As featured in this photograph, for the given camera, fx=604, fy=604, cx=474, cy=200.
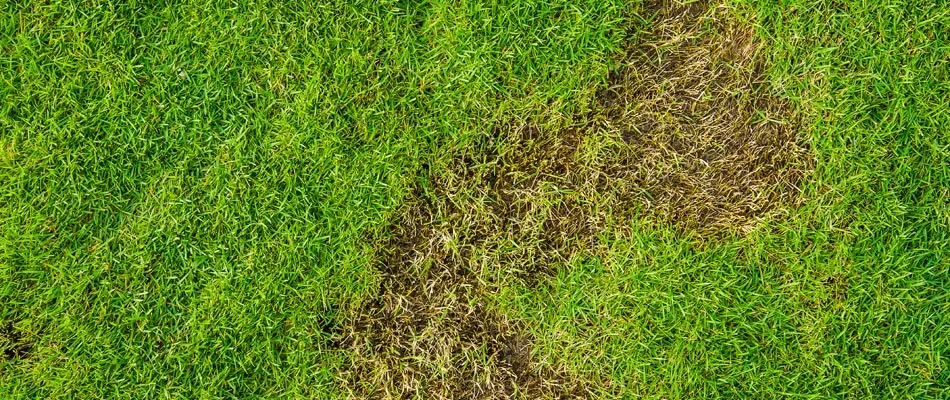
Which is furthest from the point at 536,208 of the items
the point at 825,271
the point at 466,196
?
the point at 825,271

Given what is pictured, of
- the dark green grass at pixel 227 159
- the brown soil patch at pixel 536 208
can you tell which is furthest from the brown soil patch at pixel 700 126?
the dark green grass at pixel 227 159

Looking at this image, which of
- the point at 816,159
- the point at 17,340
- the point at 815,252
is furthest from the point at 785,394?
the point at 17,340

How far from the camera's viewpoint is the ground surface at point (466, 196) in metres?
2.08

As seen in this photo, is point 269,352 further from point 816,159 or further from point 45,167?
point 816,159

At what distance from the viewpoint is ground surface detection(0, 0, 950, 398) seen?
2076 mm

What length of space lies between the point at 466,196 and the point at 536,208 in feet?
0.83

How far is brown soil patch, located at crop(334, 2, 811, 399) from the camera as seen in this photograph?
7.01ft

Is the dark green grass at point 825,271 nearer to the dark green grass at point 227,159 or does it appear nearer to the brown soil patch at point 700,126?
the brown soil patch at point 700,126

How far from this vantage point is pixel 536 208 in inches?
Result: 84.4

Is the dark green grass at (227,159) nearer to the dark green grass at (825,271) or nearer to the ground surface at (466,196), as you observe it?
the ground surface at (466,196)

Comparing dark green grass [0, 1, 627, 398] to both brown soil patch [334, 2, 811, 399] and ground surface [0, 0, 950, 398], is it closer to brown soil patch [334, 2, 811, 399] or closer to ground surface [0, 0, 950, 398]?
ground surface [0, 0, 950, 398]

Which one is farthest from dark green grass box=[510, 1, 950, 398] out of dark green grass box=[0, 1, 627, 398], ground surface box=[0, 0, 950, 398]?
dark green grass box=[0, 1, 627, 398]

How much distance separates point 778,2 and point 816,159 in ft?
1.87

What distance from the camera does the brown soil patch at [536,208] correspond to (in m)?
2.14
